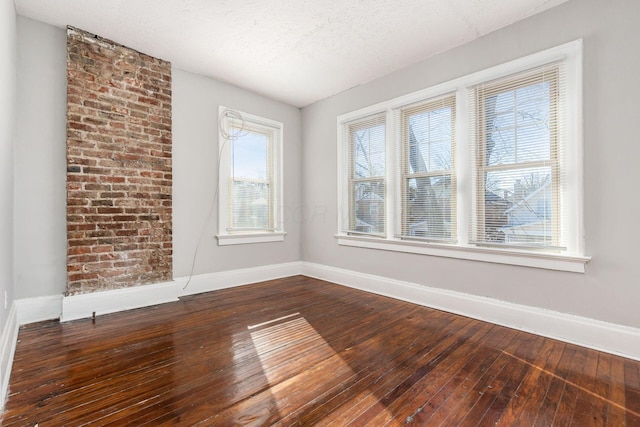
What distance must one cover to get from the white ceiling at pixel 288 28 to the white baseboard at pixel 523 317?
8.65 ft

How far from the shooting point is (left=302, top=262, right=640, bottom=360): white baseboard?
222 centimetres

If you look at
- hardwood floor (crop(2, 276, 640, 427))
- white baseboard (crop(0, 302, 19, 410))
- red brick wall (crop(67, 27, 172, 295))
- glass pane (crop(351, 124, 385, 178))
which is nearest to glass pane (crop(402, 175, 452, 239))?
glass pane (crop(351, 124, 385, 178))

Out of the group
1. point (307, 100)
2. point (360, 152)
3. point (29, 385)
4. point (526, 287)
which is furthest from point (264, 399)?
point (307, 100)

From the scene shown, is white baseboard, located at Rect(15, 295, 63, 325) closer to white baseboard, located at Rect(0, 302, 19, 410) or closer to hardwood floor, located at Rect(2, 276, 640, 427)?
hardwood floor, located at Rect(2, 276, 640, 427)

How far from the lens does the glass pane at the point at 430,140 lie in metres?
3.30

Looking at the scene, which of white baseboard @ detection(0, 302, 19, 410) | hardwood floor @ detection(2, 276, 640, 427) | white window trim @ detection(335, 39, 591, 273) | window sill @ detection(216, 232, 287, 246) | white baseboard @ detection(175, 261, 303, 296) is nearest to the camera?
hardwood floor @ detection(2, 276, 640, 427)

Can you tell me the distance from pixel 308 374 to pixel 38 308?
277 centimetres

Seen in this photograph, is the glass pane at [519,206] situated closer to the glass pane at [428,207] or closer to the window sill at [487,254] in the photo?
the window sill at [487,254]

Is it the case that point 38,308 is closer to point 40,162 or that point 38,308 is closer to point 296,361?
point 40,162

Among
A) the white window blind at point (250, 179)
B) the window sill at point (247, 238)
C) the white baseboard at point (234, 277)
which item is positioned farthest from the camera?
the white window blind at point (250, 179)

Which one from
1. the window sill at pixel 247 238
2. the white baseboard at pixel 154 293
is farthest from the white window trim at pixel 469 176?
the white baseboard at pixel 154 293

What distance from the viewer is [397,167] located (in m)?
3.75

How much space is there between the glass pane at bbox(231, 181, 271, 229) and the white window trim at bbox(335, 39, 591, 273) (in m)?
1.17

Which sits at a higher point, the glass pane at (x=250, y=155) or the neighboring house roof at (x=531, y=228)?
the glass pane at (x=250, y=155)
